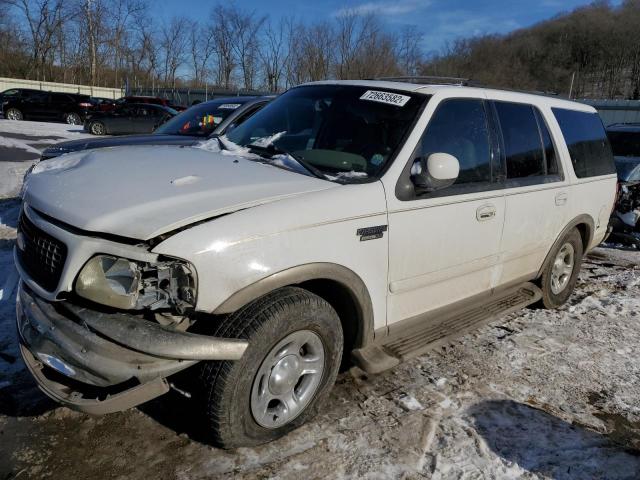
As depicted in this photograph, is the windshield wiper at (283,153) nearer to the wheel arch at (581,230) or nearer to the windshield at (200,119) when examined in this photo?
the wheel arch at (581,230)

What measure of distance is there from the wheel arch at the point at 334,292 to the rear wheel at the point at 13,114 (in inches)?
1084

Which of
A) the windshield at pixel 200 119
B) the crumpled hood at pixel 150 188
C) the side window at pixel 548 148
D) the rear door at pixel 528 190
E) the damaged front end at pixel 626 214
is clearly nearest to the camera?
the crumpled hood at pixel 150 188

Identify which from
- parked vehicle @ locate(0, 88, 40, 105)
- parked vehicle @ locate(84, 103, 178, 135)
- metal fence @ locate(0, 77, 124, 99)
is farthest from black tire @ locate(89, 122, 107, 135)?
metal fence @ locate(0, 77, 124, 99)

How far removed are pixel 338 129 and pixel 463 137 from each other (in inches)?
34.1

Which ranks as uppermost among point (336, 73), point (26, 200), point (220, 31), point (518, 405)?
point (220, 31)

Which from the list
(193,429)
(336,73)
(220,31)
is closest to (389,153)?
(193,429)

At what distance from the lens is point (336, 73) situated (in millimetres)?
37219

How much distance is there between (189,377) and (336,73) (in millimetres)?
37137

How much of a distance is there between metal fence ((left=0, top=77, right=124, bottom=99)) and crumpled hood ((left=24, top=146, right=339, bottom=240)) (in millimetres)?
50050

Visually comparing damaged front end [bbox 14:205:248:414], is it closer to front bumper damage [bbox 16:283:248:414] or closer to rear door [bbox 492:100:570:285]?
front bumper damage [bbox 16:283:248:414]

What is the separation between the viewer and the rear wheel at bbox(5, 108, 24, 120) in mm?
24861

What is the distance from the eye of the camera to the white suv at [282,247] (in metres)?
2.21

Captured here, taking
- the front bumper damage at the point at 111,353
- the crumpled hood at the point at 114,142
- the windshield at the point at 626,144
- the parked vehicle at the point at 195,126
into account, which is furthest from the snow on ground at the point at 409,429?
the windshield at the point at 626,144

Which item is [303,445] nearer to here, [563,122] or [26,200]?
[26,200]
